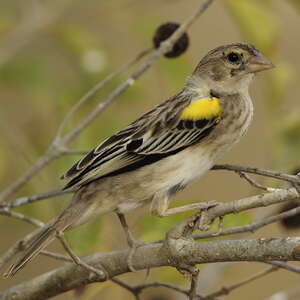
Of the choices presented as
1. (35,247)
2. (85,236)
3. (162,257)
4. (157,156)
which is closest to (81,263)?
(162,257)

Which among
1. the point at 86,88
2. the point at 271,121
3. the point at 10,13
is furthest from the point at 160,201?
the point at 10,13

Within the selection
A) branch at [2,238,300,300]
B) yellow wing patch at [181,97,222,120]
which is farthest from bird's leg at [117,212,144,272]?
yellow wing patch at [181,97,222,120]

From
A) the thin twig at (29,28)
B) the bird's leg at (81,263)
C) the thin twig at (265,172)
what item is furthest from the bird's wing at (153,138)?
the thin twig at (29,28)

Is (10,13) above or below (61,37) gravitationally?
above

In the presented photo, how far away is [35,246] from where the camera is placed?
318cm

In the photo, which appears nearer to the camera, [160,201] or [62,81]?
[160,201]

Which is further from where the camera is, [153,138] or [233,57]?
[233,57]

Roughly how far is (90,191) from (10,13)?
192cm

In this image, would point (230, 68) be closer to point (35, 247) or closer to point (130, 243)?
point (130, 243)

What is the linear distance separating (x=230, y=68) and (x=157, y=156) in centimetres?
67

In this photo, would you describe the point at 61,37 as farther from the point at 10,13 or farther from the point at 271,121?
the point at 271,121

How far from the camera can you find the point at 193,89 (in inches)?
157

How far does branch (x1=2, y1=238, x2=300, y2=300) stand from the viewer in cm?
244

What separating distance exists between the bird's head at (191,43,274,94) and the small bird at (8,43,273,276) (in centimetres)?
3
